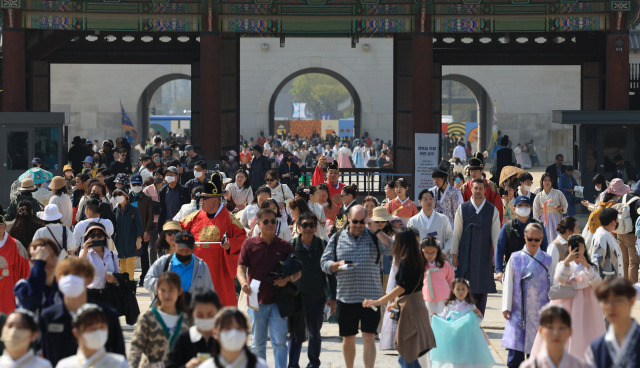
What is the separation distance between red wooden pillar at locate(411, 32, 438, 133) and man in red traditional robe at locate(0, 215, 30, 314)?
45.4 feet

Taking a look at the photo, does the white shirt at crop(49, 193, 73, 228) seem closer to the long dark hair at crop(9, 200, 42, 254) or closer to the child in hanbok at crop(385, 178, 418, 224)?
the long dark hair at crop(9, 200, 42, 254)

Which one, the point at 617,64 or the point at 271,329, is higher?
the point at 617,64

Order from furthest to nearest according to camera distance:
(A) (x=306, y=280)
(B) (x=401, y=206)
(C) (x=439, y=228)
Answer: (B) (x=401, y=206) < (C) (x=439, y=228) < (A) (x=306, y=280)

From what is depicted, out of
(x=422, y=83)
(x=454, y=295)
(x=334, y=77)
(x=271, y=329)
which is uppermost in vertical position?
(x=334, y=77)

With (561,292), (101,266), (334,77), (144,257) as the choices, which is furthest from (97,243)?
(334,77)

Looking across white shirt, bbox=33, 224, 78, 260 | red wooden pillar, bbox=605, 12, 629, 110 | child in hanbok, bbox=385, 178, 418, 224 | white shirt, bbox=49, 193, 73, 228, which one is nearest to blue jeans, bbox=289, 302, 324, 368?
white shirt, bbox=33, 224, 78, 260

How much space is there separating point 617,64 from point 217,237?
14.6 meters

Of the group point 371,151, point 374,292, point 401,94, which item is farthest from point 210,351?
point 371,151

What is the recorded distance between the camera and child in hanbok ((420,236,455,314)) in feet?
34.0

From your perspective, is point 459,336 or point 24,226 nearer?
point 459,336

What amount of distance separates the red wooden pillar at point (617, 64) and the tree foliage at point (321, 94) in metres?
76.8

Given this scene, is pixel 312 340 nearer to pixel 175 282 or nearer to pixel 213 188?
pixel 213 188

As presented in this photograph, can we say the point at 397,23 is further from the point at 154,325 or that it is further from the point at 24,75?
the point at 154,325

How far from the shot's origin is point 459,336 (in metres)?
9.77
